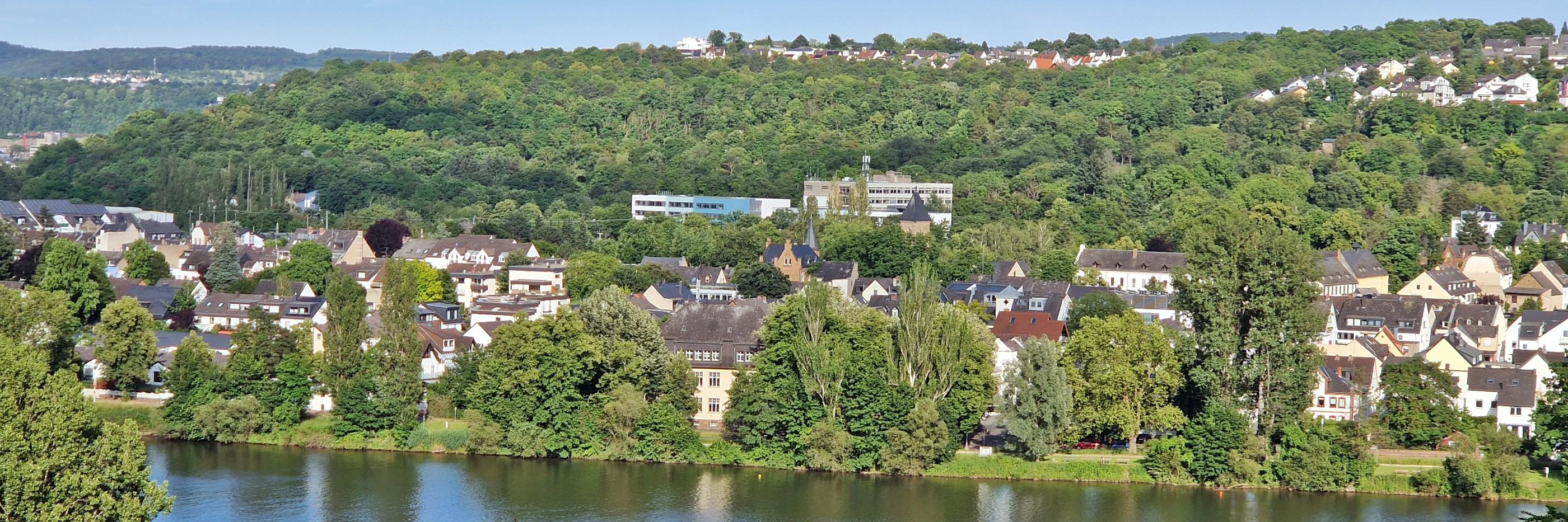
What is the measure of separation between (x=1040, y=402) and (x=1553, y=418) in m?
8.41

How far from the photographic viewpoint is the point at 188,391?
32688 millimetres

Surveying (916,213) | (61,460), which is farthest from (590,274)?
(61,460)

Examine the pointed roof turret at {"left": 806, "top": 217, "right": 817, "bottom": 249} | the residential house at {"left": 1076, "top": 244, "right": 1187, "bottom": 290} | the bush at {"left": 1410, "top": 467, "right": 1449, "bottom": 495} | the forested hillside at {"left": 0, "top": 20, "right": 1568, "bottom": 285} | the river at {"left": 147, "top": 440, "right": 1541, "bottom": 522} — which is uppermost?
the forested hillside at {"left": 0, "top": 20, "right": 1568, "bottom": 285}

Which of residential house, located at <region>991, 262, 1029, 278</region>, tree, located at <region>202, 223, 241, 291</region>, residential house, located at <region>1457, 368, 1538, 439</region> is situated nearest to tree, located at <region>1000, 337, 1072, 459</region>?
residential house, located at <region>1457, 368, 1538, 439</region>

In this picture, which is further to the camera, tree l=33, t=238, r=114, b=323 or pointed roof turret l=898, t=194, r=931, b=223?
pointed roof turret l=898, t=194, r=931, b=223

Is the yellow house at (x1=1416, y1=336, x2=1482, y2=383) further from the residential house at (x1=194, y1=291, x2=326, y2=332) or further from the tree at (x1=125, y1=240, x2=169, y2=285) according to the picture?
the tree at (x1=125, y1=240, x2=169, y2=285)

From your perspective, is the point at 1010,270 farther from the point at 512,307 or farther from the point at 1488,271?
the point at 512,307

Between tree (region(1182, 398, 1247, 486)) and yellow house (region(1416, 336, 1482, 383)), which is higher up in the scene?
yellow house (region(1416, 336, 1482, 383))

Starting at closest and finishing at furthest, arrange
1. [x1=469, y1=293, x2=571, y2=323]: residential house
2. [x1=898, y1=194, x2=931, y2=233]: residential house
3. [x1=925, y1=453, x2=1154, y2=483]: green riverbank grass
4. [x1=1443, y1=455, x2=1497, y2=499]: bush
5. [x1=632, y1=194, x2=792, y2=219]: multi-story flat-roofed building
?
[x1=1443, y1=455, x2=1497, y2=499]: bush < [x1=925, y1=453, x2=1154, y2=483]: green riverbank grass < [x1=469, y1=293, x2=571, y2=323]: residential house < [x1=898, y1=194, x2=931, y2=233]: residential house < [x1=632, y1=194, x2=792, y2=219]: multi-story flat-roofed building

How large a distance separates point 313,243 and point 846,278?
16178 millimetres

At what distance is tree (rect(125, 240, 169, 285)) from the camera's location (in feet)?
166

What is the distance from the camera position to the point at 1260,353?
29969mm

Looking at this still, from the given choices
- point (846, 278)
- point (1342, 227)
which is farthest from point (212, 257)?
point (1342, 227)

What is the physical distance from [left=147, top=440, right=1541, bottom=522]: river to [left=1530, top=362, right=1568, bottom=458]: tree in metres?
1.54
